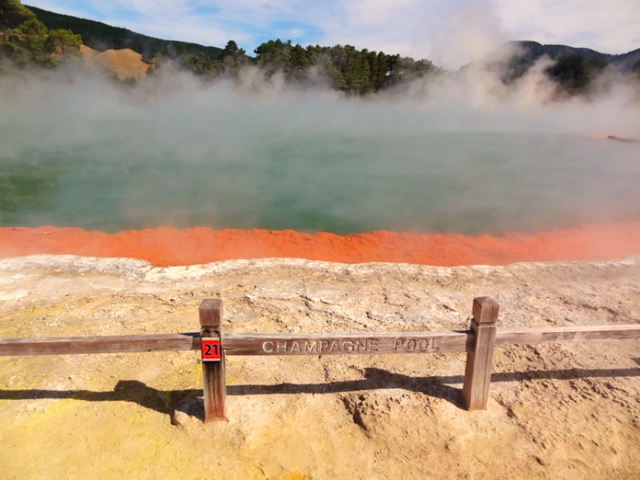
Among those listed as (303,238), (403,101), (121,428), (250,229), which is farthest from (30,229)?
(403,101)

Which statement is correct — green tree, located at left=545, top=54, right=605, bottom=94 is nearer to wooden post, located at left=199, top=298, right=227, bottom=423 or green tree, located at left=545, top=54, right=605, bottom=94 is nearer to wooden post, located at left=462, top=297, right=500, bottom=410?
wooden post, located at left=462, top=297, right=500, bottom=410

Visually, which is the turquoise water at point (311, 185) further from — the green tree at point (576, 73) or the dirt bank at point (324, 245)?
the green tree at point (576, 73)

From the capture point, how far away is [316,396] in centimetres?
301

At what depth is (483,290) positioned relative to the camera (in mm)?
4805

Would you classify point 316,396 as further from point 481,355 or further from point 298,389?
point 481,355

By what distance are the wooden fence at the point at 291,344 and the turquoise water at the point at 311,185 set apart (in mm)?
7001

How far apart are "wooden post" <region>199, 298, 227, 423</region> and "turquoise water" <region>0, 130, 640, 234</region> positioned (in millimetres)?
7129

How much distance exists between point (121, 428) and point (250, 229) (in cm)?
710

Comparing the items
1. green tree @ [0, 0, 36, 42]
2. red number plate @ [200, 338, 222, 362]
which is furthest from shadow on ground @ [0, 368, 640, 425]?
green tree @ [0, 0, 36, 42]

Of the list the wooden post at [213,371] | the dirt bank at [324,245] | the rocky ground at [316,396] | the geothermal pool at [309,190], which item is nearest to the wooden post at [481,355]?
the rocky ground at [316,396]

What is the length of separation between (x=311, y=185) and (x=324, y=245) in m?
5.12

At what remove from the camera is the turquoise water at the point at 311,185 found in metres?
10.4

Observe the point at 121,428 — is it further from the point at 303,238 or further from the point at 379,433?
the point at 303,238

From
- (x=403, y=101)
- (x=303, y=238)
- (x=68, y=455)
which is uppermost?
(x=403, y=101)
